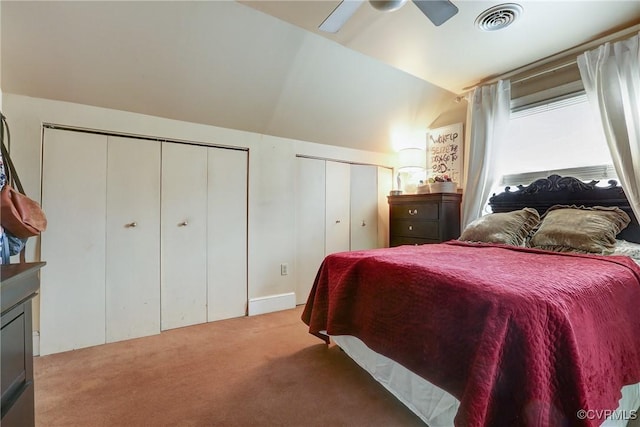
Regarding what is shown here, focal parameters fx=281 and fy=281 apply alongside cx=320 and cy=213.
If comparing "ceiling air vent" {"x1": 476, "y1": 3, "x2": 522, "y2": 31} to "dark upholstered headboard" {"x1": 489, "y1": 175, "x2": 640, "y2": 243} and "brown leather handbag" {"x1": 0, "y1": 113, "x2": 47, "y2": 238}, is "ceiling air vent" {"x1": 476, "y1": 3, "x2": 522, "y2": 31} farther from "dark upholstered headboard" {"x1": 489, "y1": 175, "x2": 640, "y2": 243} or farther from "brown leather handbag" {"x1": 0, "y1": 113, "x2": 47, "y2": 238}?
"brown leather handbag" {"x1": 0, "y1": 113, "x2": 47, "y2": 238}

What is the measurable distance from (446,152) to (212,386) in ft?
10.3

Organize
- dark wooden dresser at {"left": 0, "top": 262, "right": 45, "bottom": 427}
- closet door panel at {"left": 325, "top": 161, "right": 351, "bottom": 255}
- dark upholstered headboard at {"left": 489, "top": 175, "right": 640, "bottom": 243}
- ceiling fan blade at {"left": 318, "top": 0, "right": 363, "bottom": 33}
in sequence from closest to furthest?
dark wooden dresser at {"left": 0, "top": 262, "right": 45, "bottom": 427} → ceiling fan blade at {"left": 318, "top": 0, "right": 363, "bottom": 33} → dark upholstered headboard at {"left": 489, "top": 175, "right": 640, "bottom": 243} → closet door panel at {"left": 325, "top": 161, "right": 351, "bottom": 255}

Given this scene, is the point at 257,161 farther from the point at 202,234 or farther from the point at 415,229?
the point at 415,229

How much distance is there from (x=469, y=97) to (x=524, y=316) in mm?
2636

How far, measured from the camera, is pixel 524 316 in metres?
0.93

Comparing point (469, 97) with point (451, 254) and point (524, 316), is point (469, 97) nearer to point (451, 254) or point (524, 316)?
point (451, 254)

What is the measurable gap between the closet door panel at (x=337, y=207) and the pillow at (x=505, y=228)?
4.60ft

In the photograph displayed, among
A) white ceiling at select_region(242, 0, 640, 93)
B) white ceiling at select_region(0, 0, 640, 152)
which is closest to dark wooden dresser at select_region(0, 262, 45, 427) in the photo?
white ceiling at select_region(0, 0, 640, 152)

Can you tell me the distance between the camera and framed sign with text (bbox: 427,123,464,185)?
312 centimetres

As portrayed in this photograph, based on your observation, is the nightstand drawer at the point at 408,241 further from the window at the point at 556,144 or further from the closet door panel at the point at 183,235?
the closet door panel at the point at 183,235

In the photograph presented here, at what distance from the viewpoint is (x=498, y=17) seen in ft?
6.34

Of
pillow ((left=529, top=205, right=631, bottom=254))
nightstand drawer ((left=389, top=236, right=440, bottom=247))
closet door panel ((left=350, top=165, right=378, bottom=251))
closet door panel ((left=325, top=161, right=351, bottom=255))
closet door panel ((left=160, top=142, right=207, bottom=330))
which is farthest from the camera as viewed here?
closet door panel ((left=350, top=165, right=378, bottom=251))

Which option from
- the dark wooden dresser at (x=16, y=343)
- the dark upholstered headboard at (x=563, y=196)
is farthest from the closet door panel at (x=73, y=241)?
the dark upholstered headboard at (x=563, y=196)

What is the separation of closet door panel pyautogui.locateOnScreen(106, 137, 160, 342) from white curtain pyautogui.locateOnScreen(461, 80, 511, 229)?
2.94 meters
